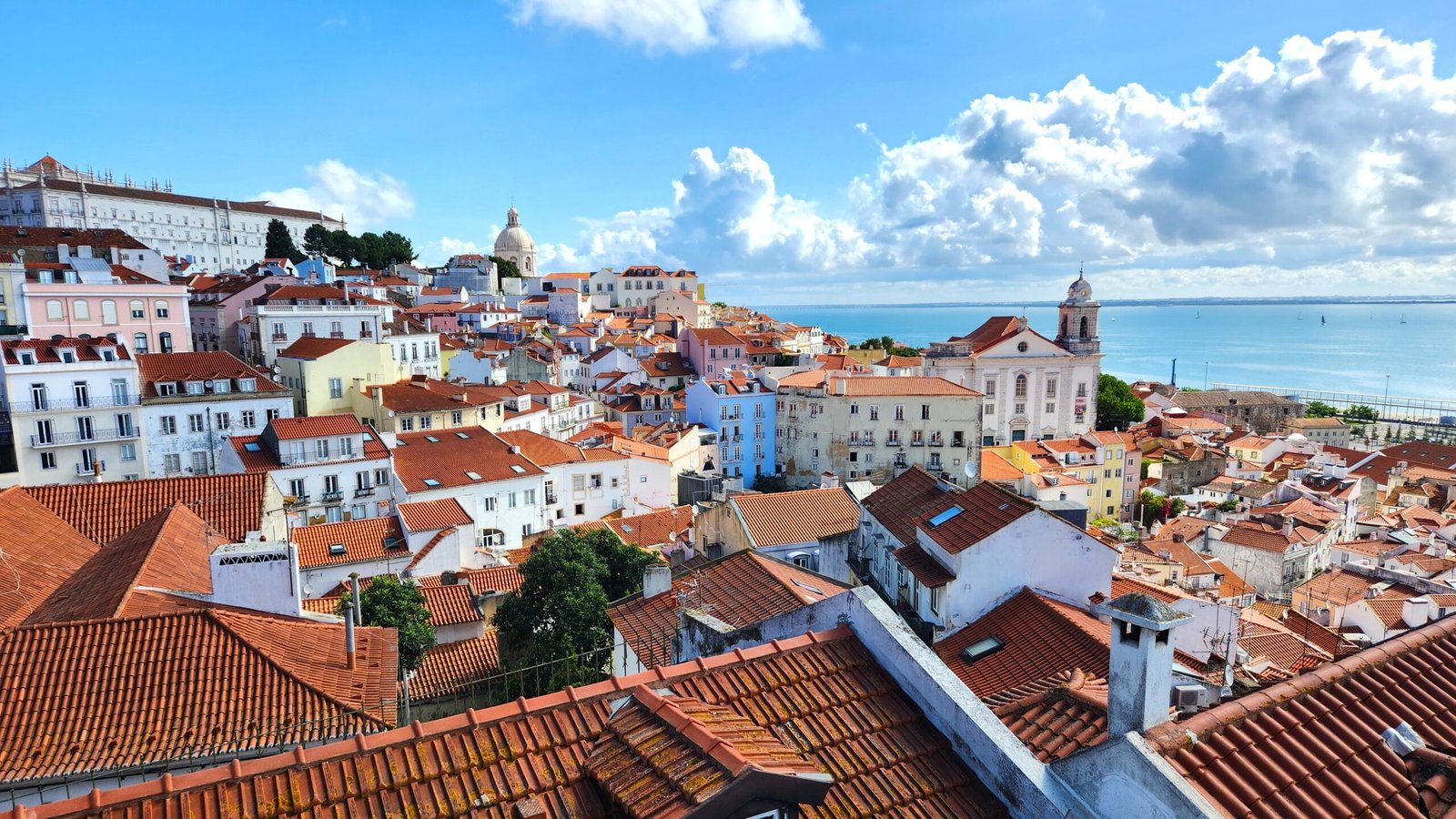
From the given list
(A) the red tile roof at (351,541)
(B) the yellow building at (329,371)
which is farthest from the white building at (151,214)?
(A) the red tile roof at (351,541)

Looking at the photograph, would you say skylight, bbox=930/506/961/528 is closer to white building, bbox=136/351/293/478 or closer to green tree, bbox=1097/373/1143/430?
white building, bbox=136/351/293/478

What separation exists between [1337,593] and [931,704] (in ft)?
95.0

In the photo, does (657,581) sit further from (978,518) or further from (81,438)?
(81,438)

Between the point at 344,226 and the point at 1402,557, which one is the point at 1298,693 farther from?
the point at 344,226

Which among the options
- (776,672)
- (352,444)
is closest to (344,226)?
(352,444)

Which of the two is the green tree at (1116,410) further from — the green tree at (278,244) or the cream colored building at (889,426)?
the green tree at (278,244)

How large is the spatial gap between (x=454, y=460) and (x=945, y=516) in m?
24.1

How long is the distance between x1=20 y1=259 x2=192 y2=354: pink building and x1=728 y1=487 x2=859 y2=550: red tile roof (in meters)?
34.5

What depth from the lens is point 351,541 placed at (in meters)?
22.8

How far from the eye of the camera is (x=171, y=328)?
43281mm

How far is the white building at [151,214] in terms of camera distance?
80.3 m

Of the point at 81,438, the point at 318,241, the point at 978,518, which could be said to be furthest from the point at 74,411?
the point at 318,241

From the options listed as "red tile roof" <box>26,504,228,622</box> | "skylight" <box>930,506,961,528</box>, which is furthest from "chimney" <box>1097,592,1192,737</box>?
"red tile roof" <box>26,504,228,622</box>

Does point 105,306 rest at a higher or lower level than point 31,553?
higher
